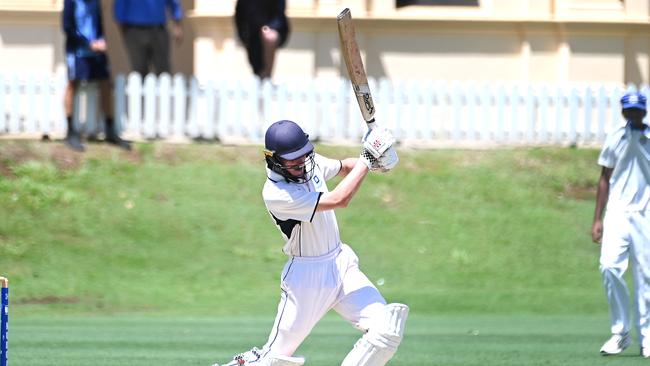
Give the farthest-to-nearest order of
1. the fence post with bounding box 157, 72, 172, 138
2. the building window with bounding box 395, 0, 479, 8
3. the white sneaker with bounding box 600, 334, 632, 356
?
the building window with bounding box 395, 0, 479, 8, the fence post with bounding box 157, 72, 172, 138, the white sneaker with bounding box 600, 334, 632, 356

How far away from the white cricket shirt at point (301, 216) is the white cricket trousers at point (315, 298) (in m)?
0.07

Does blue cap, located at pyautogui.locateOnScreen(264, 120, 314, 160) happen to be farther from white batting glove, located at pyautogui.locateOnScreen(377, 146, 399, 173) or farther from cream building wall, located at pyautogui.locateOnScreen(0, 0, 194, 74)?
cream building wall, located at pyautogui.locateOnScreen(0, 0, 194, 74)

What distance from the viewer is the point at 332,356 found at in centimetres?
1129

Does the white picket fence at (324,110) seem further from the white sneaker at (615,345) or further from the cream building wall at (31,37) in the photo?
the white sneaker at (615,345)

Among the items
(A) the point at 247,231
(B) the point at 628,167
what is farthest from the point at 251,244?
(B) the point at 628,167

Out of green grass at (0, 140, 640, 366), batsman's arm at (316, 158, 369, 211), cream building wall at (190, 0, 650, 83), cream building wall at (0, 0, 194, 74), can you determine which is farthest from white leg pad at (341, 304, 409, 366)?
cream building wall at (0, 0, 194, 74)

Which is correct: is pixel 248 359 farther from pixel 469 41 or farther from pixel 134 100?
pixel 469 41

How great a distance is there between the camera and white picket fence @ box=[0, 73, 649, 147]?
18.6 metres

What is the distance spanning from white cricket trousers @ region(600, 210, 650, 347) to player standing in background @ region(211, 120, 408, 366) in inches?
131

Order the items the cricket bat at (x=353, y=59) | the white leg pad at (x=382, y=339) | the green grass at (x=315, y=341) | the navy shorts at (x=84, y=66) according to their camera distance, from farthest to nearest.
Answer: the navy shorts at (x=84, y=66)
the green grass at (x=315, y=341)
the cricket bat at (x=353, y=59)
the white leg pad at (x=382, y=339)

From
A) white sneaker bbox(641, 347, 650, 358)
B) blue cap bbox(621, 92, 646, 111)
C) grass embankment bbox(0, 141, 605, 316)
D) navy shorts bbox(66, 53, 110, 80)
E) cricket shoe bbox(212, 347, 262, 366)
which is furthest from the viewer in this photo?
navy shorts bbox(66, 53, 110, 80)

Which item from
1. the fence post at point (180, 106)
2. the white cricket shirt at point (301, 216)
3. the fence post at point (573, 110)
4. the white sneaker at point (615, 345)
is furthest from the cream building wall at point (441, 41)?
the white cricket shirt at point (301, 216)

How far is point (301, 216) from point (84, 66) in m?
10.0

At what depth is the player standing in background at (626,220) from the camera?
11.1 metres
